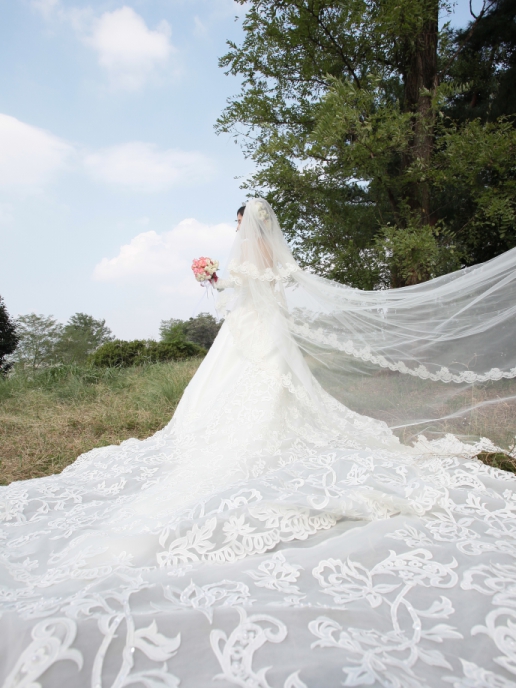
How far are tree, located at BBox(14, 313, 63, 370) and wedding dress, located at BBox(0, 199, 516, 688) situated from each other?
1370 centimetres

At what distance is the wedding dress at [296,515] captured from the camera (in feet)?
3.80

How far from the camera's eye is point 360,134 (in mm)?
4836

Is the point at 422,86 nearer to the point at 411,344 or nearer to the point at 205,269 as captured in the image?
the point at 205,269

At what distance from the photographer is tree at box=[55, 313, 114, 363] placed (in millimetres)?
16375

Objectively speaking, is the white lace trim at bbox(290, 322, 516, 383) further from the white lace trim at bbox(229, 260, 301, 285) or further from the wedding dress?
the white lace trim at bbox(229, 260, 301, 285)

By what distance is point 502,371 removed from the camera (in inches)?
110

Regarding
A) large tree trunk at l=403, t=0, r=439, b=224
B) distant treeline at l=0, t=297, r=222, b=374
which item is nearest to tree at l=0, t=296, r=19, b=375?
distant treeline at l=0, t=297, r=222, b=374

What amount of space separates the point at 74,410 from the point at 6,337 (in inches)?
441

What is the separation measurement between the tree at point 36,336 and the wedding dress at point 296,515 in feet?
45.0

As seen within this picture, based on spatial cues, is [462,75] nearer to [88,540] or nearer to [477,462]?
[477,462]

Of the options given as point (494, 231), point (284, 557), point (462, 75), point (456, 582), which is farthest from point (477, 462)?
point (462, 75)

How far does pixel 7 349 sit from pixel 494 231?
15.7 m

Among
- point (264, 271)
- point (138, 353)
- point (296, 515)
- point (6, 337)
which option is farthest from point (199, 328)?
point (296, 515)

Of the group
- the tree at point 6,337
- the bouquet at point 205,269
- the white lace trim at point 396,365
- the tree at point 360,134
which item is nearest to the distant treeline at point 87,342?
the tree at point 6,337
